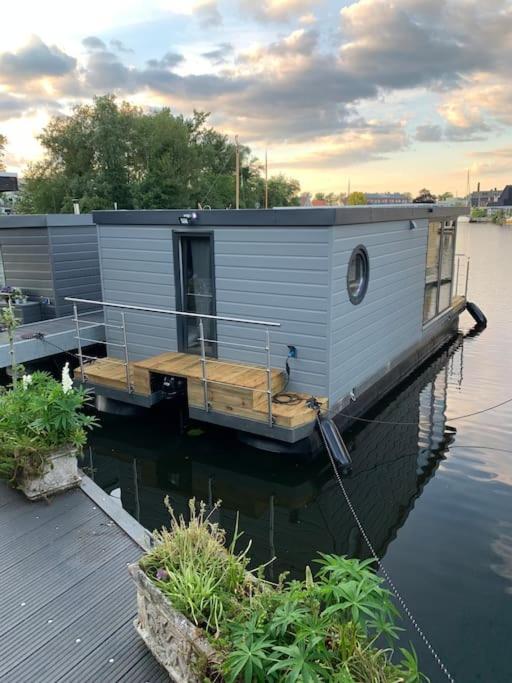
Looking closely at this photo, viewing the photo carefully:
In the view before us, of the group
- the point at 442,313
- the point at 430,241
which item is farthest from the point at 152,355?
the point at 442,313

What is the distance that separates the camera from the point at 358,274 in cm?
708

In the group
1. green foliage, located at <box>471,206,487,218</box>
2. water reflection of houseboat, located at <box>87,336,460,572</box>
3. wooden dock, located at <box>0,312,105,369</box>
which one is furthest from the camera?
green foliage, located at <box>471,206,487,218</box>

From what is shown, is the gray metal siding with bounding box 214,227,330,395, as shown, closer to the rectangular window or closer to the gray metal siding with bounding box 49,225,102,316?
the gray metal siding with bounding box 49,225,102,316

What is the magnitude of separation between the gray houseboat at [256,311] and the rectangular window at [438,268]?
1854mm

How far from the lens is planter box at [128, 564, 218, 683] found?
7.27 feet

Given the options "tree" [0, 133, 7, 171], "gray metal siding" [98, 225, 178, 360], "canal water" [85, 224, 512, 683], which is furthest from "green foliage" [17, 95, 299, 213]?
"canal water" [85, 224, 512, 683]

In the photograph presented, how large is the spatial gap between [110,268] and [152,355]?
153cm

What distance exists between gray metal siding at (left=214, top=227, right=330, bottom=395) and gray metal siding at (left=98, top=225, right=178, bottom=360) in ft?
→ 3.04

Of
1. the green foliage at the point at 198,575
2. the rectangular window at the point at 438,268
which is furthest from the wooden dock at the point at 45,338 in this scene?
the rectangular window at the point at 438,268

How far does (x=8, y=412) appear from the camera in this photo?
4.24 m

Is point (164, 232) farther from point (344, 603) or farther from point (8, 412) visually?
point (344, 603)

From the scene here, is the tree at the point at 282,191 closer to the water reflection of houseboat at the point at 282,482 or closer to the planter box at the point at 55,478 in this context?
the water reflection of houseboat at the point at 282,482

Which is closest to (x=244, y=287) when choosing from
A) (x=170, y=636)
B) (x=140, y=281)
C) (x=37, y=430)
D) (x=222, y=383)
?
(x=222, y=383)

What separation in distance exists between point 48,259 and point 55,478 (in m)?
6.55
